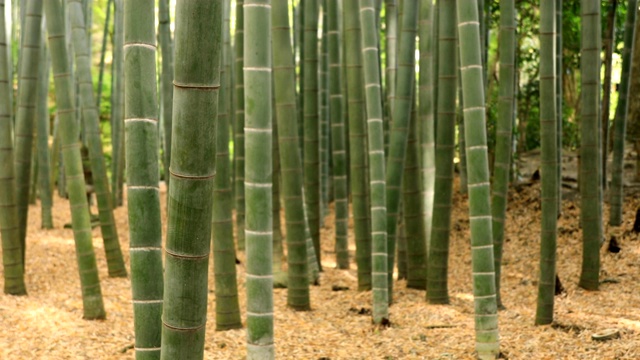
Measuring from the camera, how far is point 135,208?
1966 mm

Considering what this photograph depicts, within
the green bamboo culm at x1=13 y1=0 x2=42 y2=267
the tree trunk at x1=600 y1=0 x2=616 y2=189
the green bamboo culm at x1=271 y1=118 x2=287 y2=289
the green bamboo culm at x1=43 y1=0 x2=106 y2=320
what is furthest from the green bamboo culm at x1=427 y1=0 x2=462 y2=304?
the green bamboo culm at x1=13 y1=0 x2=42 y2=267

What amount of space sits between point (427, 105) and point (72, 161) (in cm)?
239

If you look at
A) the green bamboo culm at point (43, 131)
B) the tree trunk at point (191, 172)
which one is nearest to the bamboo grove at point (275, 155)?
the tree trunk at point (191, 172)

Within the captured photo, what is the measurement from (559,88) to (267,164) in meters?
4.27

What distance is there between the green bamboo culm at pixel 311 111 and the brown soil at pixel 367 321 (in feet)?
2.26

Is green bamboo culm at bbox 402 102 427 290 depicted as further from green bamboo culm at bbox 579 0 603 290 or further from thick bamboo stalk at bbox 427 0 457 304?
green bamboo culm at bbox 579 0 603 290

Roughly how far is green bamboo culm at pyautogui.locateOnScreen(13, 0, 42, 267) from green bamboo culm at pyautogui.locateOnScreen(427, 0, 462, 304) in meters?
2.44

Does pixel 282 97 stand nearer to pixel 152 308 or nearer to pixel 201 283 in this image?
pixel 152 308

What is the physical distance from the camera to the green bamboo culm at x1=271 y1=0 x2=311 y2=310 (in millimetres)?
3965

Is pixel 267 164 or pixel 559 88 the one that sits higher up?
pixel 559 88

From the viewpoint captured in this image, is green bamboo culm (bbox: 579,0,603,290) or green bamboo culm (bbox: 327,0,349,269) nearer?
green bamboo culm (bbox: 579,0,603,290)

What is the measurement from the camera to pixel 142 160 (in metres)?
1.93

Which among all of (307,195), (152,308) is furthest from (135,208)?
(307,195)

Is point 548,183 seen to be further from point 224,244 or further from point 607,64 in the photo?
point 607,64
